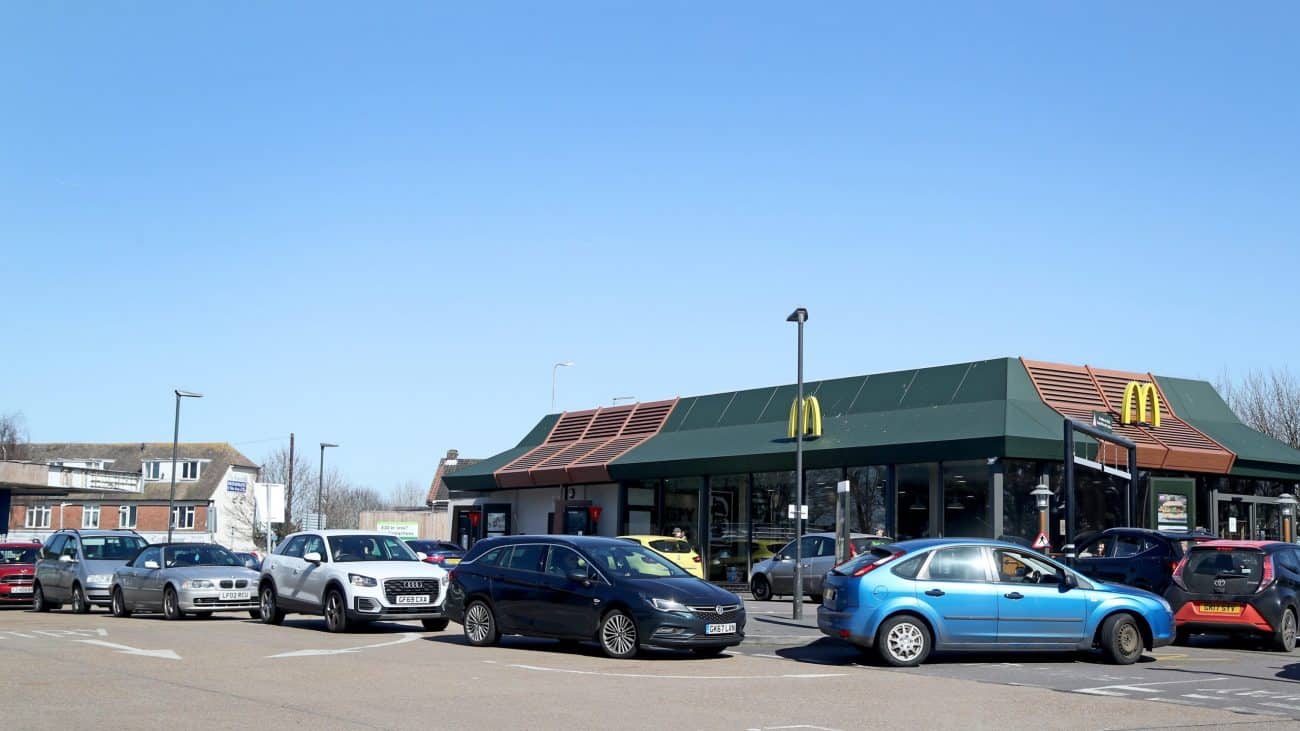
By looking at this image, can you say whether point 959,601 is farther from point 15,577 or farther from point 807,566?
point 15,577

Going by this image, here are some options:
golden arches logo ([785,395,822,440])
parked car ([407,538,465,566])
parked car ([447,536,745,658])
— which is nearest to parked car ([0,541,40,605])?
parked car ([407,538,465,566])

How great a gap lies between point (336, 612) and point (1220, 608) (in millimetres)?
12720

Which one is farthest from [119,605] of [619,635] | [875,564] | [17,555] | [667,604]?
[875,564]

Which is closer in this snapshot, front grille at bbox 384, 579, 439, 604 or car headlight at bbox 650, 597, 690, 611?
car headlight at bbox 650, 597, 690, 611

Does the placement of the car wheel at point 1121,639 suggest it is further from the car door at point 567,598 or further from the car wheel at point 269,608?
the car wheel at point 269,608

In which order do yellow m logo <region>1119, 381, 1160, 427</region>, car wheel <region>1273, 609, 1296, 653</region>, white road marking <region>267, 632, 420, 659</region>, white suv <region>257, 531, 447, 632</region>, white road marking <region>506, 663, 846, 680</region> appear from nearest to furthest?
white road marking <region>506, 663, 846, 680</region>
white road marking <region>267, 632, 420, 659</region>
car wheel <region>1273, 609, 1296, 653</region>
white suv <region>257, 531, 447, 632</region>
yellow m logo <region>1119, 381, 1160, 427</region>

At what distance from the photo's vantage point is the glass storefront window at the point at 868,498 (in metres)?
34.8

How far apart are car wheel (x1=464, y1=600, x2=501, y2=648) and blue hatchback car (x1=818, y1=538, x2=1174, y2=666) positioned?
4.46 meters

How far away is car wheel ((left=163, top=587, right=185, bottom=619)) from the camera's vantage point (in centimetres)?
2381

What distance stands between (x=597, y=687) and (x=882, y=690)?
2795 mm

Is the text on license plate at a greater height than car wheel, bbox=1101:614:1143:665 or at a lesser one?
greater

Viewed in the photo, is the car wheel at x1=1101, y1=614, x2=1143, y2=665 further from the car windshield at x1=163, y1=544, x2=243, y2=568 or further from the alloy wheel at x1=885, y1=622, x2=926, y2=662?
the car windshield at x1=163, y1=544, x2=243, y2=568

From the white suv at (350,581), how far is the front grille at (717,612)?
17.9 ft

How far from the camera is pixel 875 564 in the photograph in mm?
16500
